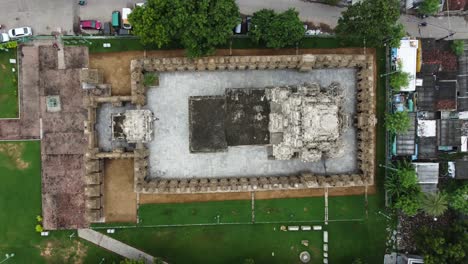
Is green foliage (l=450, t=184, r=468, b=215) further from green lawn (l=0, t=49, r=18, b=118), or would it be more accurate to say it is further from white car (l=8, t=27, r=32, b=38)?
white car (l=8, t=27, r=32, b=38)

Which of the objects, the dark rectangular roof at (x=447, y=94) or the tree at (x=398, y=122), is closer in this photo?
the tree at (x=398, y=122)

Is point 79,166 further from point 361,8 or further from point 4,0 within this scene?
point 361,8

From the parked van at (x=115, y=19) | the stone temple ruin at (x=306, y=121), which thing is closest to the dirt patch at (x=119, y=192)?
the parked van at (x=115, y=19)

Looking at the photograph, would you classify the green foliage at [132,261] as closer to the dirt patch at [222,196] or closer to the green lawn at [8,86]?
the dirt patch at [222,196]

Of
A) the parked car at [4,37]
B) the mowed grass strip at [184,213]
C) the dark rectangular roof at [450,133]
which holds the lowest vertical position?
the mowed grass strip at [184,213]

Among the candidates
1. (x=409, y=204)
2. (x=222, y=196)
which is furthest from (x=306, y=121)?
(x=409, y=204)

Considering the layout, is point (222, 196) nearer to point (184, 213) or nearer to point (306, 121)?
point (184, 213)
